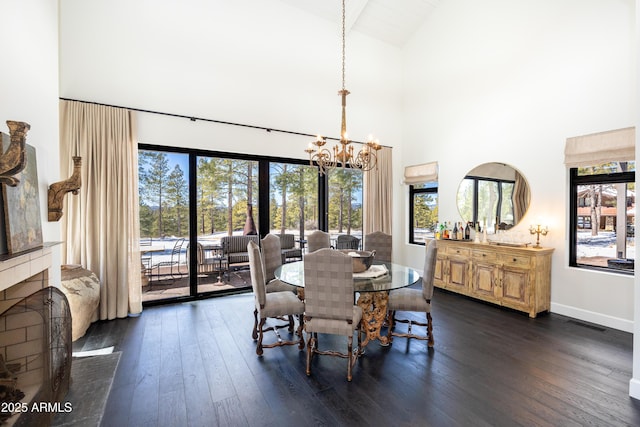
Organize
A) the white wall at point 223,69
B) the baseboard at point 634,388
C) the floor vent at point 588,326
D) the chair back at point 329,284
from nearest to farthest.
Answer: the baseboard at point 634,388 → the chair back at point 329,284 → the floor vent at point 588,326 → the white wall at point 223,69

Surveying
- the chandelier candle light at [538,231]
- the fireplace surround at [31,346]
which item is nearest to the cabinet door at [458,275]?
the chandelier candle light at [538,231]

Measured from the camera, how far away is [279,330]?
347cm

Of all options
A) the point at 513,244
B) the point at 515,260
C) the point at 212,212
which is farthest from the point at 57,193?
the point at 513,244

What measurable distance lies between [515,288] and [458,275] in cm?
87

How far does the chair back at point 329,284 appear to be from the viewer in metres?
2.37

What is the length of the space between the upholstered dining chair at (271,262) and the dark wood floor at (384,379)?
1.93 ft

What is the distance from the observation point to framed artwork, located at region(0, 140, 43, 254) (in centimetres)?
177

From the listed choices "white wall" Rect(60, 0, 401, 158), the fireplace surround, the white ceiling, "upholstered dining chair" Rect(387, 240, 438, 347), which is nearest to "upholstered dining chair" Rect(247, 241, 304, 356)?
"upholstered dining chair" Rect(387, 240, 438, 347)

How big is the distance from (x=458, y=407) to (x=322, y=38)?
5879mm

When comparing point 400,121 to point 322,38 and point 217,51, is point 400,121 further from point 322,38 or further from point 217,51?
point 217,51

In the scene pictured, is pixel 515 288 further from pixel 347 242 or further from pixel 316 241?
pixel 316 241

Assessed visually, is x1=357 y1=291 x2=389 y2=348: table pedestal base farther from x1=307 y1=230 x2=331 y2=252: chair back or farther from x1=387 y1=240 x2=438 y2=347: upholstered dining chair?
x1=307 y1=230 x2=331 y2=252: chair back

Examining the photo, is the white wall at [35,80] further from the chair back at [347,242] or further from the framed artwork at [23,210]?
the chair back at [347,242]

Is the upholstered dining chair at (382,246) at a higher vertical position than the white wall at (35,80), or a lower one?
lower
